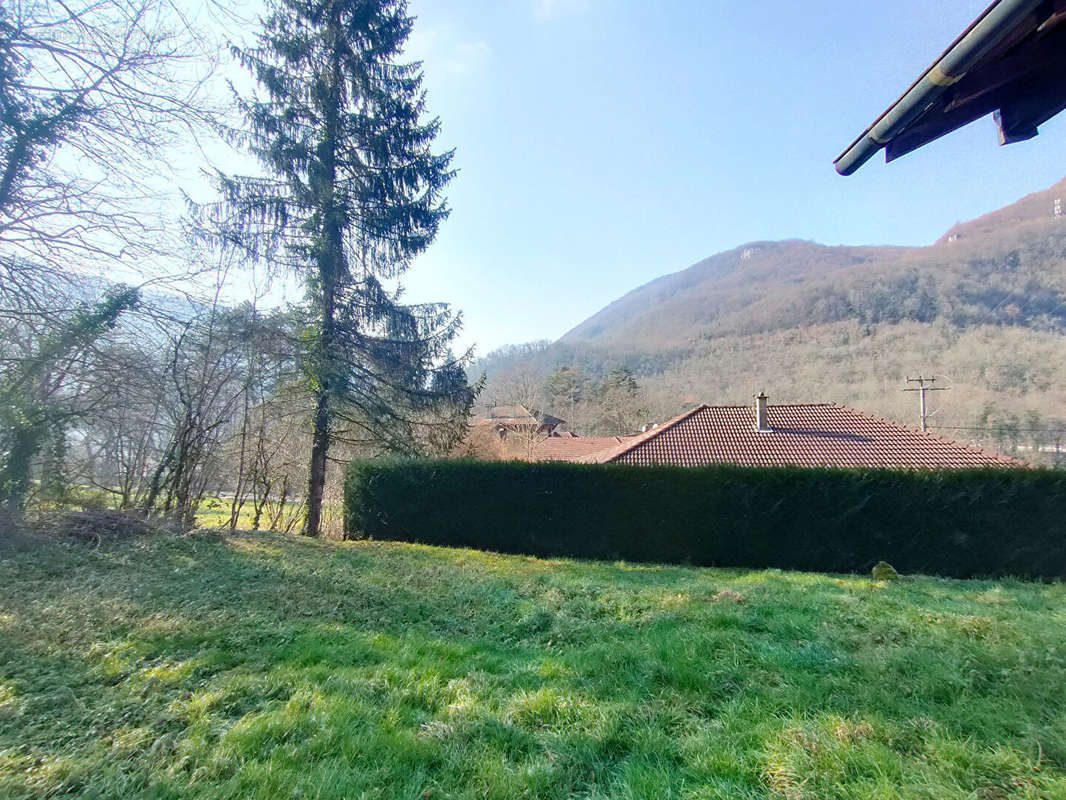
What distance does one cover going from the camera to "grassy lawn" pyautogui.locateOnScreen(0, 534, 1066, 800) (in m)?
1.93

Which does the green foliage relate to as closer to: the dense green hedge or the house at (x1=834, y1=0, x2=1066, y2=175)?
the dense green hedge

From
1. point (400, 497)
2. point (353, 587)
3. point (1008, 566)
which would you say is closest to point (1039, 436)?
point (1008, 566)

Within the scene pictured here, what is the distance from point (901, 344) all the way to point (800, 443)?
50860mm

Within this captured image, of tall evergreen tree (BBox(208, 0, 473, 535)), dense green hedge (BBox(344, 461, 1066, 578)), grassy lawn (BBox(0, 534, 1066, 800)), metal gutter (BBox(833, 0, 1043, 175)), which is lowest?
dense green hedge (BBox(344, 461, 1066, 578))

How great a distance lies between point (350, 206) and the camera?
39.1ft

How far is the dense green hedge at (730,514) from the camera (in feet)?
32.1

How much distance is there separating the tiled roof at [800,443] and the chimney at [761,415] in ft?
0.61

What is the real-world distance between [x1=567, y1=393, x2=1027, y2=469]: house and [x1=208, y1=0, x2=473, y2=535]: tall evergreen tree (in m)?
5.65

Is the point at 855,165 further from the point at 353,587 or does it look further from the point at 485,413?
the point at 485,413

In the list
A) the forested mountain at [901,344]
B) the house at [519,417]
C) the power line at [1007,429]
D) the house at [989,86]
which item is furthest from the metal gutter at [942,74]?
the forested mountain at [901,344]

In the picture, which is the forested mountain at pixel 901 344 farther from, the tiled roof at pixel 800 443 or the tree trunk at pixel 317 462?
the tree trunk at pixel 317 462

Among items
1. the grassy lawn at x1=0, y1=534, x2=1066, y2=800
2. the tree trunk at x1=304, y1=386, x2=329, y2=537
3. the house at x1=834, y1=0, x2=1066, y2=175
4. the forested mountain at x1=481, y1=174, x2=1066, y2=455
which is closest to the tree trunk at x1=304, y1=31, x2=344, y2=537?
the tree trunk at x1=304, y1=386, x2=329, y2=537

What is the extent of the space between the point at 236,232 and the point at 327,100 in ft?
12.7

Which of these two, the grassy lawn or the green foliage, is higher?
the green foliage
